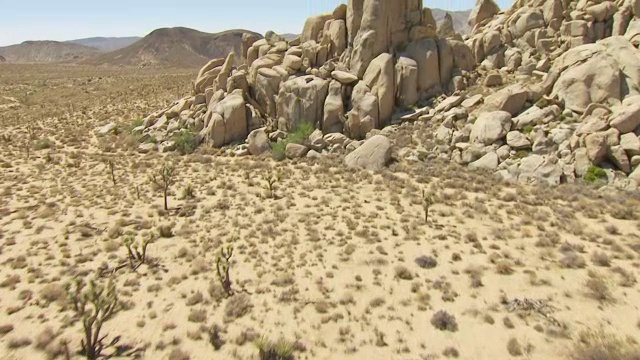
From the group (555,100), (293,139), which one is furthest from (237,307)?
(555,100)

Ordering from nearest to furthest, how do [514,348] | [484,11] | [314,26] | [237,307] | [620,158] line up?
[514,348]
[237,307]
[620,158]
[314,26]
[484,11]

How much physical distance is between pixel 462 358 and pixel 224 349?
726cm

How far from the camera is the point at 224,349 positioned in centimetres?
1259

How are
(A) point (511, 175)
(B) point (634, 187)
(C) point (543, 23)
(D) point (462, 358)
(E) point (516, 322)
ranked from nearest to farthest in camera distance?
(D) point (462, 358) < (E) point (516, 322) < (B) point (634, 187) < (A) point (511, 175) < (C) point (543, 23)

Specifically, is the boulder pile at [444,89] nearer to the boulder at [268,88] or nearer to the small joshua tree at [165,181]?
the boulder at [268,88]

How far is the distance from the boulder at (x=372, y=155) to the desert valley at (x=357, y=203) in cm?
21

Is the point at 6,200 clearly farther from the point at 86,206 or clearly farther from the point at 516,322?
the point at 516,322

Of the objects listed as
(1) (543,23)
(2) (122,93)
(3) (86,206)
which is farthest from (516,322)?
(2) (122,93)

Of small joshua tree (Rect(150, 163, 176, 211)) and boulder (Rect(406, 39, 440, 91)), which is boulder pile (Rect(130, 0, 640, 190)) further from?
small joshua tree (Rect(150, 163, 176, 211))

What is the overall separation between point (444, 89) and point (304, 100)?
1332 centimetres

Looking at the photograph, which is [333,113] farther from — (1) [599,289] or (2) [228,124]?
(1) [599,289]

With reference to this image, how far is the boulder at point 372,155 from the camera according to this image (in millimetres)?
30469

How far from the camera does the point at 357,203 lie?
24.0m

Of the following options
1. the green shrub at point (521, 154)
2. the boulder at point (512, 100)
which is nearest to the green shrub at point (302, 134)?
the boulder at point (512, 100)
